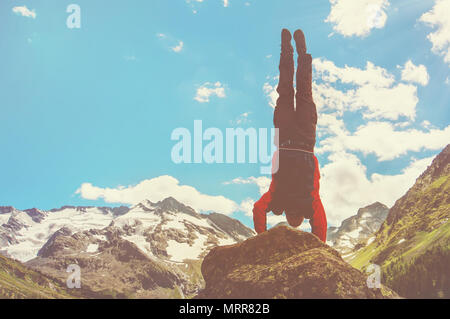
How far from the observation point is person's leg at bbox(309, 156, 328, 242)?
20500 mm

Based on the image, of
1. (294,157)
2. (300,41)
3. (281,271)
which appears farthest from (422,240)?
(281,271)

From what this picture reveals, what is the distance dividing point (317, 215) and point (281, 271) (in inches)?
179

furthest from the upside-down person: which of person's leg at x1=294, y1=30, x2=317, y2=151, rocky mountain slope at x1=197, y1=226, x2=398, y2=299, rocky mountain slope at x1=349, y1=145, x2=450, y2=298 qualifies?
rocky mountain slope at x1=349, y1=145, x2=450, y2=298

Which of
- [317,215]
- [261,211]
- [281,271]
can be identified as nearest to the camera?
[281,271]

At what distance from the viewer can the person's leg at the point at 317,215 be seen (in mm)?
20500

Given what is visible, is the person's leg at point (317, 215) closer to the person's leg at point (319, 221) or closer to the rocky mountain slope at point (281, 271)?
the person's leg at point (319, 221)

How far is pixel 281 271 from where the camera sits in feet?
58.1

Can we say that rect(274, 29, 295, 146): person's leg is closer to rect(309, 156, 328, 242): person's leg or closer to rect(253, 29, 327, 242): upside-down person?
rect(253, 29, 327, 242): upside-down person

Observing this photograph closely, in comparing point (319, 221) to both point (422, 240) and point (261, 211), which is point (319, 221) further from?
point (422, 240)

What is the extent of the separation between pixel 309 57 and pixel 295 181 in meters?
8.11

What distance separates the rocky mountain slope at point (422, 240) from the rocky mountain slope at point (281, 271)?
30.2 meters

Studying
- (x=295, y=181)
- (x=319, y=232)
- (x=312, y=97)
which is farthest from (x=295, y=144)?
(x=319, y=232)
